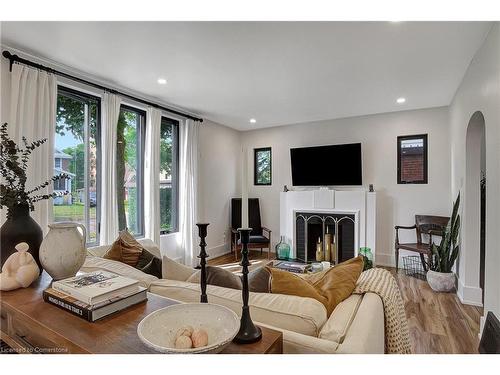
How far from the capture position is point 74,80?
302 centimetres

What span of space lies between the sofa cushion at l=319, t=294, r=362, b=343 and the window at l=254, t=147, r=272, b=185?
173 inches

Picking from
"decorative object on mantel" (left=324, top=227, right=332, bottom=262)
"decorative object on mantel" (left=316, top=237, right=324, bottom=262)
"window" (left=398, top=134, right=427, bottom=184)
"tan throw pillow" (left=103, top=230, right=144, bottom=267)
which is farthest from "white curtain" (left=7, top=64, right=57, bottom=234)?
"window" (left=398, top=134, right=427, bottom=184)

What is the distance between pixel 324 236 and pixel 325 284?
3533mm

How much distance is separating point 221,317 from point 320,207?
4.12m

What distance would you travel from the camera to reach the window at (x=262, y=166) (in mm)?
5667

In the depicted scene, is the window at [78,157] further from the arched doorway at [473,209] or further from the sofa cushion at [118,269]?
the arched doorway at [473,209]

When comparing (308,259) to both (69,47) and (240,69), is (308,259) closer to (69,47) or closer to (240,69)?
(240,69)

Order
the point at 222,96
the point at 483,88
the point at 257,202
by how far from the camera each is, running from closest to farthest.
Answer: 1. the point at 483,88
2. the point at 222,96
3. the point at 257,202

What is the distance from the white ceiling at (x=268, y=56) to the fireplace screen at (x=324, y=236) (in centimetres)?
196

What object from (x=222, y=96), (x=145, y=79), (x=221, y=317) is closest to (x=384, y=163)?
A: (x=222, y=96)

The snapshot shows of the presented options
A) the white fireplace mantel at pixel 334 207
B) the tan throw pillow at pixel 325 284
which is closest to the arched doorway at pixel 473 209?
the white fireplace mantel at pixel 334 207

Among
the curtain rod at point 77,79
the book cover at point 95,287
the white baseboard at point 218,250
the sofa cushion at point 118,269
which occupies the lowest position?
the white baseboard at point 218,250

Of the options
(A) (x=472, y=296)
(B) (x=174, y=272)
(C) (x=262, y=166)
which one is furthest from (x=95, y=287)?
(C) (x=262, y=166)

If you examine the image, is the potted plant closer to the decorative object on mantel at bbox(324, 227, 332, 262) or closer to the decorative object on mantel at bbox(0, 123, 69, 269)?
the decorative object on mantel at bbox(324, 227, 332, 262)
